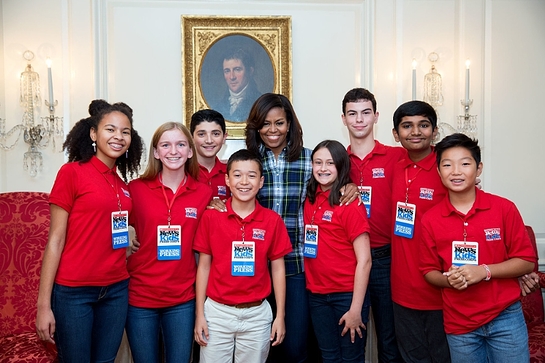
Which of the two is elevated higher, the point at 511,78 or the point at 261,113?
the point at 511,78

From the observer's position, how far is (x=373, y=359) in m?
3.86

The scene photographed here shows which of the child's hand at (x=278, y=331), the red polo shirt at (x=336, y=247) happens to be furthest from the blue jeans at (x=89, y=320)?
the red polo shirt at (x=336, y=247)

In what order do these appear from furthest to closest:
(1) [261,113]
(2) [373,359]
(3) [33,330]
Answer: (2) [373,359] < (3) [33,330] < (1) [261,113]

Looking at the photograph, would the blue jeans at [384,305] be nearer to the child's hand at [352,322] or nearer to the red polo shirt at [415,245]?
the red polo shirt at [415,245]

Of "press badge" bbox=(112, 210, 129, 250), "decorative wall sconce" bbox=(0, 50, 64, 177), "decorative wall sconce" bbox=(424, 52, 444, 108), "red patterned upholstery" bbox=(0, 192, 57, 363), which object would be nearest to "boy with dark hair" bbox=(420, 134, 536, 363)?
"press badge" bbox=(112, 210, 129, 250)

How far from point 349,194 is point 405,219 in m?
0.34

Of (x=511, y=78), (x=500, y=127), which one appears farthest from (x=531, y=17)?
(x=500, y=127)

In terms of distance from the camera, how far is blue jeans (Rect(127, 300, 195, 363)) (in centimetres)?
231

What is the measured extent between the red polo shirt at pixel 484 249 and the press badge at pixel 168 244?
1.31 meters

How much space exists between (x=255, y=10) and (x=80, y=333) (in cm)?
318

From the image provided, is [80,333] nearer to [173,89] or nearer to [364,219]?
[364,219]

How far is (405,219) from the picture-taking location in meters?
2.49

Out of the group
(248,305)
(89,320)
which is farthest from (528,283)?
(89,320)

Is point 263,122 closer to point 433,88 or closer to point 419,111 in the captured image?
point 419,111
